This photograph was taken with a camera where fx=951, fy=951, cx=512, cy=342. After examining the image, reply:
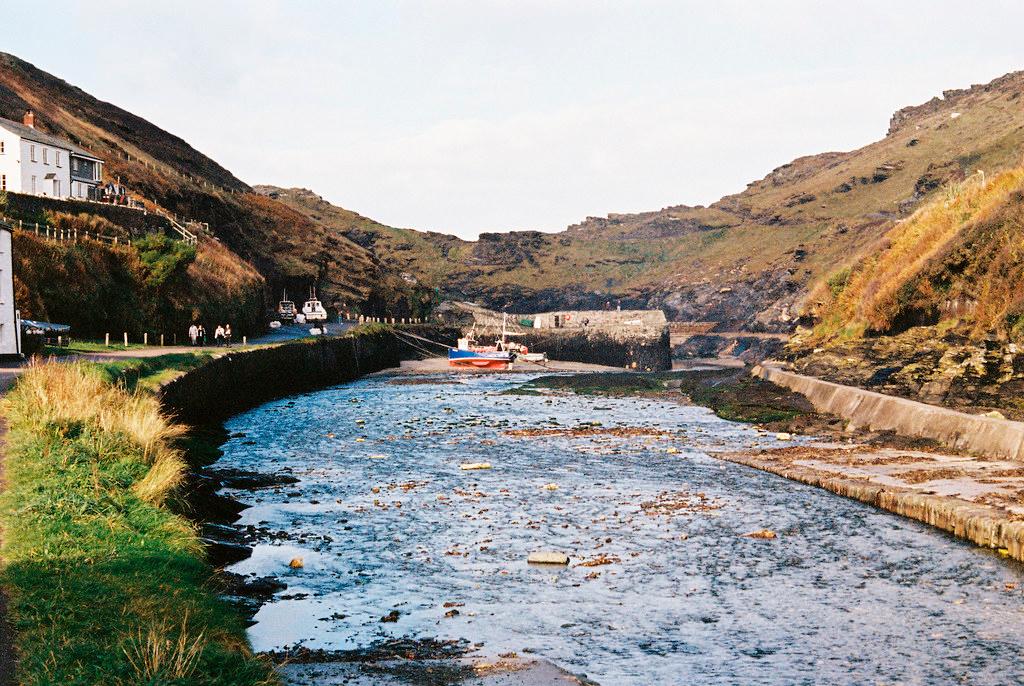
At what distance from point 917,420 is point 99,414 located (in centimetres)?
2204

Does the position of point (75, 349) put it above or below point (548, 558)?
above

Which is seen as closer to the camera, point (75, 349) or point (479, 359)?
point (75, 349)

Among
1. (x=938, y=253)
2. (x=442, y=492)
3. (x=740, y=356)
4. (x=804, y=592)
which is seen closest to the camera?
(x=804, y=592)

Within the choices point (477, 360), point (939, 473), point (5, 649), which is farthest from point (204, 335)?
point (5, 649)

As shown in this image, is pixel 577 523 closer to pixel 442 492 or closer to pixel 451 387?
pixel 442 492

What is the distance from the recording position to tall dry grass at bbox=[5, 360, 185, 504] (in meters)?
17.1

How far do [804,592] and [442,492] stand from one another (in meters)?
11.1

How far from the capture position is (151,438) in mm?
18969

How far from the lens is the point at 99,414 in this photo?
19797 millimetres

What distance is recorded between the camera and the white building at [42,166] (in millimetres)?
70750

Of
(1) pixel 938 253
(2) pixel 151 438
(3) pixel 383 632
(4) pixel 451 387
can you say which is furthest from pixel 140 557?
(4) pixel 451 387

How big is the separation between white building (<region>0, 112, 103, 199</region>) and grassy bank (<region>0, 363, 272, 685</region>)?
57.1 metres

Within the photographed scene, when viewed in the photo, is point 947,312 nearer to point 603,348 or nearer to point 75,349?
point 75,349

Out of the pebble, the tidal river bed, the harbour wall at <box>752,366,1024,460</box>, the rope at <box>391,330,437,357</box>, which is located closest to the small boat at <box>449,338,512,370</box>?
the rope at <box>391,330,437,357</box>
